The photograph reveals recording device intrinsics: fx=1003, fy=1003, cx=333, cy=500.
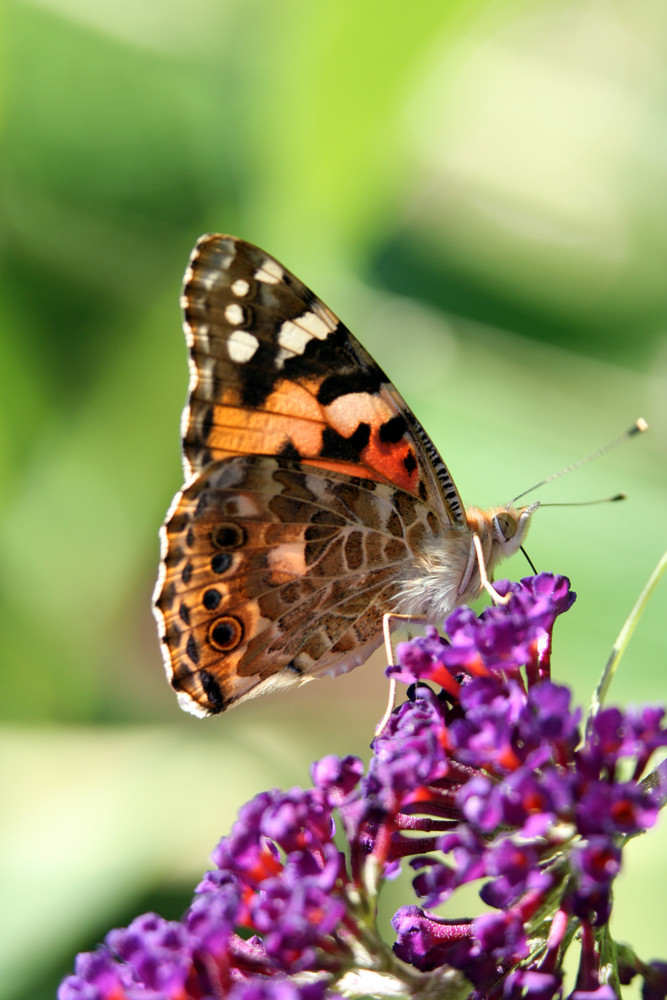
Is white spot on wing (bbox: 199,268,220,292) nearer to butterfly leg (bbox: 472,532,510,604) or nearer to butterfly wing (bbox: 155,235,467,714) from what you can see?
butterfly wing (bbox: 155,235,467,714)

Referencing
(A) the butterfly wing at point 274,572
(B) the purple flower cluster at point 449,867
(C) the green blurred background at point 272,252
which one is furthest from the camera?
(C) the green blurred background at point 272,252

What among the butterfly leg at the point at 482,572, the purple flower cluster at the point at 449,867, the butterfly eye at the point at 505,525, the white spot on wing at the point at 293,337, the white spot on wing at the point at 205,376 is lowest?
the purple flower cluster at the point at 449,867

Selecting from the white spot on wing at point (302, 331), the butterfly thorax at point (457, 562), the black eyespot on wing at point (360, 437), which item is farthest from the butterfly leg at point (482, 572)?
the white spot on wing at point (302, 331)

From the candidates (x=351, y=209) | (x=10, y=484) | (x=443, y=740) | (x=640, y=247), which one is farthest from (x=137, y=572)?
(x=443, y=740)

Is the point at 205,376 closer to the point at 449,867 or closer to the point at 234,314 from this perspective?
the point at 234,314

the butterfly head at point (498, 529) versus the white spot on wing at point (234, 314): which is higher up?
the white spot on wing at point (234, 314)

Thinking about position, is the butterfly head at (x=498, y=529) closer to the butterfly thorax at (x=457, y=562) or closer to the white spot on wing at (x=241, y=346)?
the butterfly thorax at (x=457, y=562)

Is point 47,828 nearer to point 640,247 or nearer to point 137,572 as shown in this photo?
point 137,572

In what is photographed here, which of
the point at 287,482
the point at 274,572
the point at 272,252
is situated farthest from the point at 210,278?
the point at 272,252

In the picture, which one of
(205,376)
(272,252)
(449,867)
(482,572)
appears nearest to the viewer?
(449,867)
